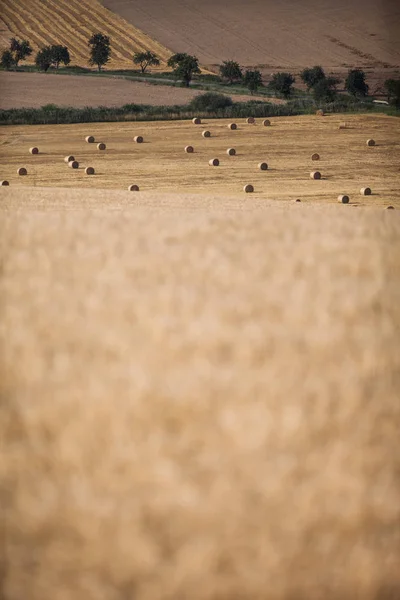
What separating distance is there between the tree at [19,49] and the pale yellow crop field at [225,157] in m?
14.3

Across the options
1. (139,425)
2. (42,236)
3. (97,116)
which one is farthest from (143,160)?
(139,425)

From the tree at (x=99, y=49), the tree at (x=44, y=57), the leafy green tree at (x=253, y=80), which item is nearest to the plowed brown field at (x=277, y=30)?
the tree at (x=99, y=49)

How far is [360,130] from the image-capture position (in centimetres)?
3006

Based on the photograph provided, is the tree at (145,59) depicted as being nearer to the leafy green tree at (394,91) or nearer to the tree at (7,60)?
the tree at (7,60)

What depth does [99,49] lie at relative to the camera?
43906 mm

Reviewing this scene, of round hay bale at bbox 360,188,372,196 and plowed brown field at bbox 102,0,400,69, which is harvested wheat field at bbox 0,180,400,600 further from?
plowed brown field at bbox 102,0,400,69

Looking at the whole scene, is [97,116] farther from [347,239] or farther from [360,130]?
[347,239]

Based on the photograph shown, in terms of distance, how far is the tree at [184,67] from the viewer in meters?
40.4

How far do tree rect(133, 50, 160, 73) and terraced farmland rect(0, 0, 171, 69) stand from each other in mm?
790

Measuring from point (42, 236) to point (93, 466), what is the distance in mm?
4429

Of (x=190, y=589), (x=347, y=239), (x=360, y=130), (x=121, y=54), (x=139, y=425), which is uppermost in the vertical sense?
(x=121, y=54)

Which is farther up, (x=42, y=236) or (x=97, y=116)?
(x=97, y=116)

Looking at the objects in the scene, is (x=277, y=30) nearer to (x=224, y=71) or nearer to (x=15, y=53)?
(x=224, y=71)

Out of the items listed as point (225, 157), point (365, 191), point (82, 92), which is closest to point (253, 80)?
point (82, 92)
